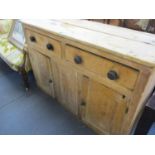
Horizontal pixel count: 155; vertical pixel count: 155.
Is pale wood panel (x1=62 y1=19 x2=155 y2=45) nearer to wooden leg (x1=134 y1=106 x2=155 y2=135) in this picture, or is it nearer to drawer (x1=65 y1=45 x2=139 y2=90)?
drawer (x1=65 y1=45 x2=139 y2=90)

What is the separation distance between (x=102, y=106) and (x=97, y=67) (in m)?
0.33

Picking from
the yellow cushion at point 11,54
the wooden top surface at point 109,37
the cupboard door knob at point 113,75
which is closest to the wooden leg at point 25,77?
the yellow cushion at point 11,54

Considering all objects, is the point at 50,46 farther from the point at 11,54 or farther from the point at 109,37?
the point at 11,54

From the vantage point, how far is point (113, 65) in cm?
79

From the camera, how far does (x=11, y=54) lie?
5.41 feet

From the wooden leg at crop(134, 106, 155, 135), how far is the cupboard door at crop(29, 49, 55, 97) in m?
0.85

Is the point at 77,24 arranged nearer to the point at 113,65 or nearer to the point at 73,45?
the point at 73,45

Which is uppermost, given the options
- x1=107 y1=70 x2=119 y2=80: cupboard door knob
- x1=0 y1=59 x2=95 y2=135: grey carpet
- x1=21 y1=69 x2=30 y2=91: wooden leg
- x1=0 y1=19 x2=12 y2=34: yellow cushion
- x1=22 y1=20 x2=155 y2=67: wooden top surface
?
x1=22 y1=20 x2=155 y2=67: wooden top surface

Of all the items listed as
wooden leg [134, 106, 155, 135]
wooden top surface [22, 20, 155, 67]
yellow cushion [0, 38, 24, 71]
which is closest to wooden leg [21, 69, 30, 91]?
yellow cushion [0, 38, 24, 71]

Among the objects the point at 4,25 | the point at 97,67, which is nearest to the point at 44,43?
the point at 97,67

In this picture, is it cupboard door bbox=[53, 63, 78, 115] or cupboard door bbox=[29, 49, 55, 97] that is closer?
cupboard door bbox=[53, 63, 78, 115]

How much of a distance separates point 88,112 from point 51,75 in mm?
494

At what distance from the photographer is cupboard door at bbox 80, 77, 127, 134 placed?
94 cm
